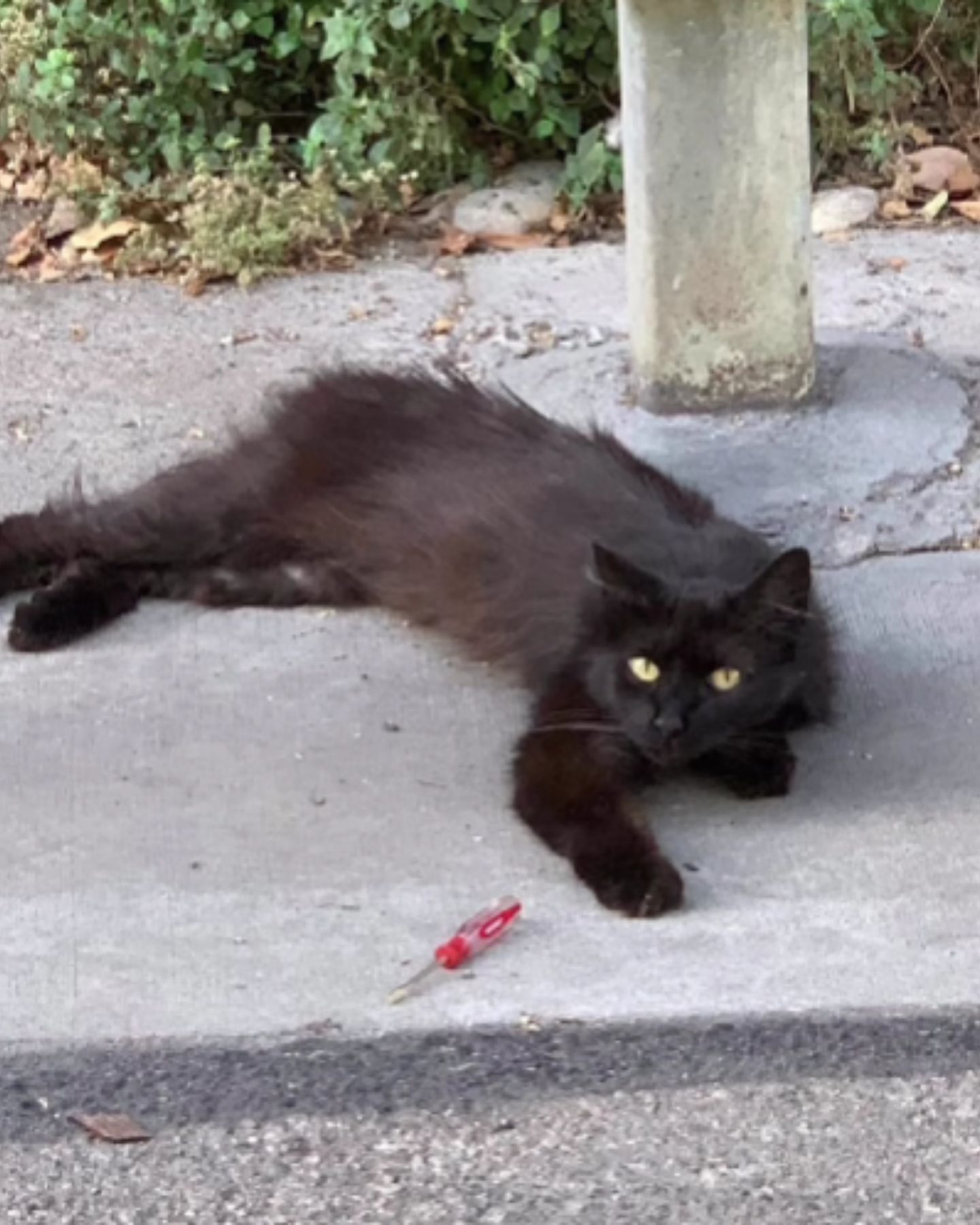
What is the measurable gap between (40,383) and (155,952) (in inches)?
102

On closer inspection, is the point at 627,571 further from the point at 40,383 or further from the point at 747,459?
the point at 40,383

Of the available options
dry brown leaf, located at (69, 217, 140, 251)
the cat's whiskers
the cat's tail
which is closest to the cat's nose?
the cat's whiskers

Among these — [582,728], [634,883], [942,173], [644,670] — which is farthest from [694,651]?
[942,173]

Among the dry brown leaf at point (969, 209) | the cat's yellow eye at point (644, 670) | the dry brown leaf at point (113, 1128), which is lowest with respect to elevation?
the dry brown leaf at point (969, 209)

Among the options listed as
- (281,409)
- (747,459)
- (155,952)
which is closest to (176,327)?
(281,409)

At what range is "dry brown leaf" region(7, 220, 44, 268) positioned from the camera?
686cm

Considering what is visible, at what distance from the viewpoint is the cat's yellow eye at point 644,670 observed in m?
4.16

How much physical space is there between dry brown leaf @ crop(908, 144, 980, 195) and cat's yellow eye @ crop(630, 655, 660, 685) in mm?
3352

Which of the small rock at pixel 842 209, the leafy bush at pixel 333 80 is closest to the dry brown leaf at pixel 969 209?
the small rock at pixel 842 209

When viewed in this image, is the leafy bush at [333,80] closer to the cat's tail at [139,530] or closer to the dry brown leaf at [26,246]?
the dry brown leaf at [26,246]

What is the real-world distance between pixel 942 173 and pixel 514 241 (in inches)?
53.0

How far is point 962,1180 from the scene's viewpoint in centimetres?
326

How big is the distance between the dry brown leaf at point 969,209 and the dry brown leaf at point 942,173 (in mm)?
77

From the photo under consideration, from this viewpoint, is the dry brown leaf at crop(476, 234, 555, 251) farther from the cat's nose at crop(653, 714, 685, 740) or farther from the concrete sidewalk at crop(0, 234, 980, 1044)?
the cat's nose at crop(653, 714, 685, 740)
